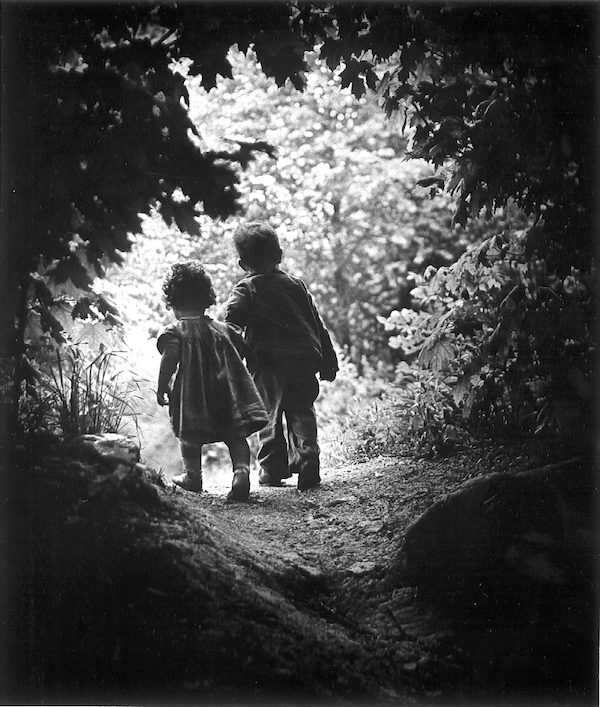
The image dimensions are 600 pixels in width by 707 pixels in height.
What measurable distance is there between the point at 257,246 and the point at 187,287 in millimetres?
346

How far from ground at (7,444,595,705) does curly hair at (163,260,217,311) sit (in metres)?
0.69

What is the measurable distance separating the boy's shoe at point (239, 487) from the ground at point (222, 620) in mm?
156

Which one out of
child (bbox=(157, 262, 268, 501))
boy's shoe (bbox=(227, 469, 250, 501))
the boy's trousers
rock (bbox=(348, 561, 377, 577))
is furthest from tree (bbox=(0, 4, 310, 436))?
rock (bbox=(348, 561, 377, 577))

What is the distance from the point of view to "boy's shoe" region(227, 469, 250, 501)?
106 inches

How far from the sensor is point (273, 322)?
2.88 meters

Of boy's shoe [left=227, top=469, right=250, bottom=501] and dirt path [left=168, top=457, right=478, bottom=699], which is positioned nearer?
dirt path [left=168, top=457, right=478, bottom=699]

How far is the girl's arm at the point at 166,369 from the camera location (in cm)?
265

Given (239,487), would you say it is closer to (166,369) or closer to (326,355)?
(166,369)

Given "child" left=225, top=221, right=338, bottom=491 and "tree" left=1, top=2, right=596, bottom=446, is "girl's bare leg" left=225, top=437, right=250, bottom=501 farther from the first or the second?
"tree" left=1, top=2, right=596, bottom=446

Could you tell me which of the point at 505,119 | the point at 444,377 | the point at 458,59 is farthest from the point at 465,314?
the point at 458,59

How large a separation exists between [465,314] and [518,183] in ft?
1.88

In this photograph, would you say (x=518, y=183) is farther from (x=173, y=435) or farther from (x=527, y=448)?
(x=173, y=435)

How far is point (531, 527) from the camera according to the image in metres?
2.49

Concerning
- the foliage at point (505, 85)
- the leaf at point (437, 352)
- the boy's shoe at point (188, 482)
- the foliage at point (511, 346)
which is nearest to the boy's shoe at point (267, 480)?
the boy's shoe at point (188, 482)
